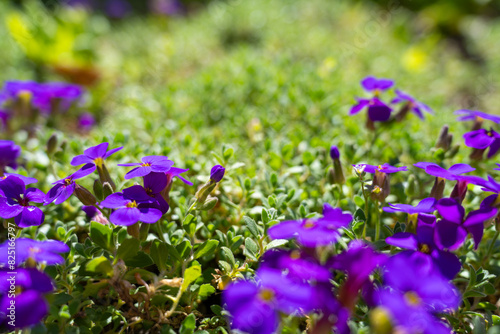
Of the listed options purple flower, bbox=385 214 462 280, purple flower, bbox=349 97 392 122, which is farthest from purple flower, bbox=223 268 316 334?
purple flower, bbox=349 97 392 122

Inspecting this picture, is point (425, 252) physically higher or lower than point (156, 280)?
higher

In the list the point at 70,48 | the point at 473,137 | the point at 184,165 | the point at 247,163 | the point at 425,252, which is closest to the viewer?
the point at 425,252

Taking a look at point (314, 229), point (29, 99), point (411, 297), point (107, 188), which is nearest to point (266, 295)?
point (314, 229)

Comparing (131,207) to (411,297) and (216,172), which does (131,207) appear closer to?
(216,172)

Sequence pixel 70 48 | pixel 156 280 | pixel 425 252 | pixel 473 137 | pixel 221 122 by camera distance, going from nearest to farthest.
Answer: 1. pixel 425 252
2. pixel 156 280
3. pixel 473 137
4. pixel 221 122
5. pixel 70 48

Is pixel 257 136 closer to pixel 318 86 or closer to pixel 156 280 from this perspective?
pixel 318 86

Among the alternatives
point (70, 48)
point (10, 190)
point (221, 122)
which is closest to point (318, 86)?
point (221, 122)
